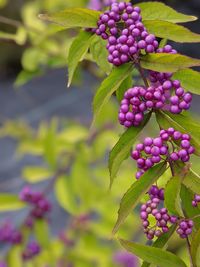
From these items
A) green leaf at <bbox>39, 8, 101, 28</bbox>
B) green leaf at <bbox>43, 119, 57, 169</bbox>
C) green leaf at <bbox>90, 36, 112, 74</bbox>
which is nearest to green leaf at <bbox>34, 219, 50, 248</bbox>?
green leaf at <bbox>43, 119, 57, 169</bbox>

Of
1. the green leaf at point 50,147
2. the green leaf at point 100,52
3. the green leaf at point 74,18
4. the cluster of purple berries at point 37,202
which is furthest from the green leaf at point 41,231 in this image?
the green leaf at point 74,18

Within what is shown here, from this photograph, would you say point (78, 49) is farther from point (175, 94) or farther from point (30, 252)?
point (30, 252)

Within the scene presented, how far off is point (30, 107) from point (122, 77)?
13.9 ft

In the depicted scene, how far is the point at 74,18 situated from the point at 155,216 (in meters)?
0.23

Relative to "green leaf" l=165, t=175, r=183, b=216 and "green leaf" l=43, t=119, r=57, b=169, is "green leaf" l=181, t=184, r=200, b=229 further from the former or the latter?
"green leaf" l=43, t=119, r=57, b=169

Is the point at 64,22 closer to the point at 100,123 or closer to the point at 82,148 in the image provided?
the point at 82,148

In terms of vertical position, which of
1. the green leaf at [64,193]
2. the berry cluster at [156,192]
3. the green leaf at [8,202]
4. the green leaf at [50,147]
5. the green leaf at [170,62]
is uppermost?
the green leaf at [170,62]

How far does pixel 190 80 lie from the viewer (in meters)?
0.67

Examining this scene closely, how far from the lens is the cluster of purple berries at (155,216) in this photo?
632 mm

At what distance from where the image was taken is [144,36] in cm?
66

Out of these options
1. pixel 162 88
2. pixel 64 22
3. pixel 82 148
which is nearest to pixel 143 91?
pixel 162 88

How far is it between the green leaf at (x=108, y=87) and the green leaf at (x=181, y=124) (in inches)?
2.1

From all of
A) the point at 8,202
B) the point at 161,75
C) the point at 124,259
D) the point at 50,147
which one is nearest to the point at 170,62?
the point at 161,75

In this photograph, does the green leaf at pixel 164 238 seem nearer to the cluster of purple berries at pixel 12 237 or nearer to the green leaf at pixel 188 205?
the green leaf at pixel 188 205
